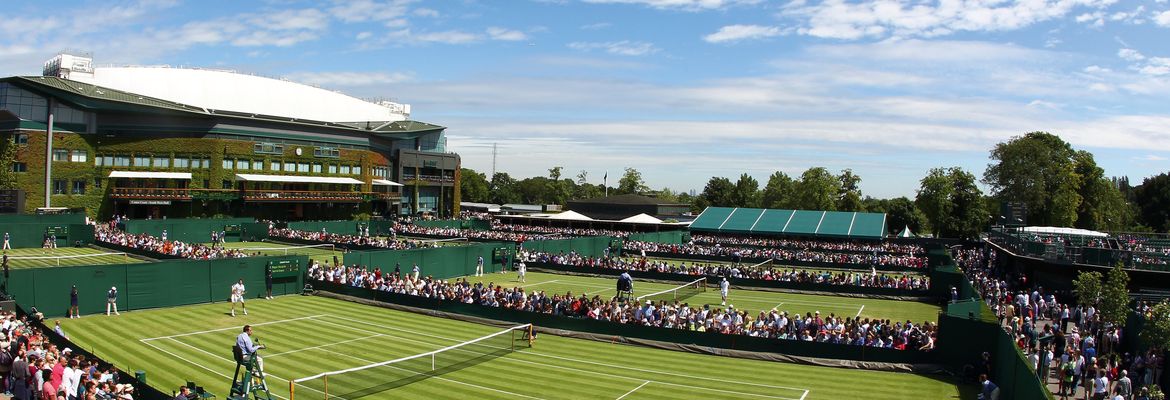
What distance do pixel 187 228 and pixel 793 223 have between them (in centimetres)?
5406

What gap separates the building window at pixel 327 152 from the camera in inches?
3615

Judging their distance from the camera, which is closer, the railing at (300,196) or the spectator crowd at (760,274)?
Answer: the spectator crowd at (760,274)

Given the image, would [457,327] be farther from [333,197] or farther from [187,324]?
[333,197]

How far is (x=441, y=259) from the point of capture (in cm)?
4359

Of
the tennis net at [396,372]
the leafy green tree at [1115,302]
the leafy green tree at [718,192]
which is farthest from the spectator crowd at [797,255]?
the leafy green tree at [718,192]

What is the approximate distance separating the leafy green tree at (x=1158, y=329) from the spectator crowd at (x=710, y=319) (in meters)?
5.44

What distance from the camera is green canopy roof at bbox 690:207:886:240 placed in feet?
232

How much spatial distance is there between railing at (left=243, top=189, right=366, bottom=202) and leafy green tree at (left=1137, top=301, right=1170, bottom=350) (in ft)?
263

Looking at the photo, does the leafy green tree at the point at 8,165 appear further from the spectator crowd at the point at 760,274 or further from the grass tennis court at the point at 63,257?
the spectator crowd at the point at 760,274

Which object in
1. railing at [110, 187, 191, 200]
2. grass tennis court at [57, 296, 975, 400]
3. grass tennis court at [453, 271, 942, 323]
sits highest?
railing at [110, 187, 191, 200]

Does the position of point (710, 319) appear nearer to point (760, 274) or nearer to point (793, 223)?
point (760, 274)

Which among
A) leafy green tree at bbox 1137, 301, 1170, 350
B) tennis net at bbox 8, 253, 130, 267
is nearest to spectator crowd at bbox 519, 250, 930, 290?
leafy green tree at bbox 1137, 301, 1170, 350

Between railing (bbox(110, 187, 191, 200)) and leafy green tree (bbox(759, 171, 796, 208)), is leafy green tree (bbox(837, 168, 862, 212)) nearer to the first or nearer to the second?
leafy green tree (bbox(759, 171, 796, 208))

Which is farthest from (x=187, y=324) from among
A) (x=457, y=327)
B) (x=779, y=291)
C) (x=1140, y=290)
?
(x=1140, y=290)
